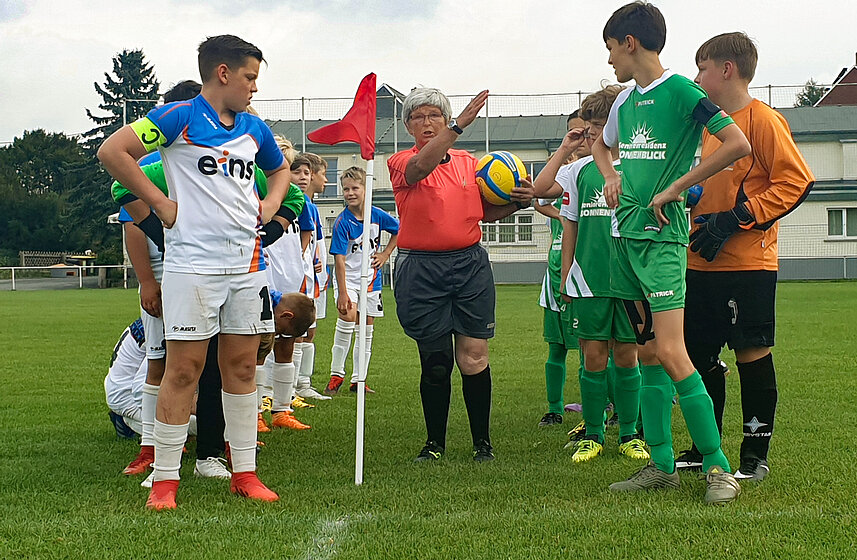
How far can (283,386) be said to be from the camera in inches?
278

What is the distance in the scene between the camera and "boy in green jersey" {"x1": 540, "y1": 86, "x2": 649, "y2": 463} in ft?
18.6

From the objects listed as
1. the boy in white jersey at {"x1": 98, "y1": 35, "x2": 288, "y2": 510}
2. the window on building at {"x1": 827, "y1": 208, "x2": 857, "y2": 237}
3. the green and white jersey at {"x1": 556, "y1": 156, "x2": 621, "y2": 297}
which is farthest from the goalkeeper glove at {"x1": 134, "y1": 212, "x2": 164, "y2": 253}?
the window on building at {"x1": 827, "y1": 208, "x2": 857, "y2": 237}

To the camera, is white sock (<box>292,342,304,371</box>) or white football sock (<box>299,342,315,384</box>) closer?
white sock (<box>292,342,304,371</box>)

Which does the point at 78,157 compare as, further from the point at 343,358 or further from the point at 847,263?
the point at 343,358

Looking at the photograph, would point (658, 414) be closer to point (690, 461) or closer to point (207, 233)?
point (690, 461)

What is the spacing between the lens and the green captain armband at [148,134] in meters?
4.08

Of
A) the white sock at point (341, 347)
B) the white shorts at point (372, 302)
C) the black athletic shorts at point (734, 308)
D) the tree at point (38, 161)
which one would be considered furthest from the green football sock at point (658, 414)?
the tree at point (38, 161)

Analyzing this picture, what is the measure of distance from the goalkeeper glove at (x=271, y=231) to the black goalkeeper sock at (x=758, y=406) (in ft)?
8.62

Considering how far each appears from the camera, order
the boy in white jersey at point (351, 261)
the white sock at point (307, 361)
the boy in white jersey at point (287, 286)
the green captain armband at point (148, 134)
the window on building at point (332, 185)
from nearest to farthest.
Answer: the green captain armband at point (148, 134) < the boy in white jersey at point (287, 286) < the white sock at point (307, 361) < the boy in white jersey at point (351, 261) < the window on building at point (332, 185)

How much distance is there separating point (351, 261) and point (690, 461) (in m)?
5.77

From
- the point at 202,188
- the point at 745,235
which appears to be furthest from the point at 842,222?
the point at 202,188

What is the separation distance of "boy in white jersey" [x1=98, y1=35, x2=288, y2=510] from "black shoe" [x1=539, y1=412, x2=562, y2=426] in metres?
2.81

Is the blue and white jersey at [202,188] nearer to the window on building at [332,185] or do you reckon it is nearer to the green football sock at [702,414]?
the green football sock at [702,414]

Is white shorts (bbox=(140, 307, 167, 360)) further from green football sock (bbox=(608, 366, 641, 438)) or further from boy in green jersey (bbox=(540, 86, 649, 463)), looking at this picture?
green football sock (bbox=(608, 366, 641, 438))
